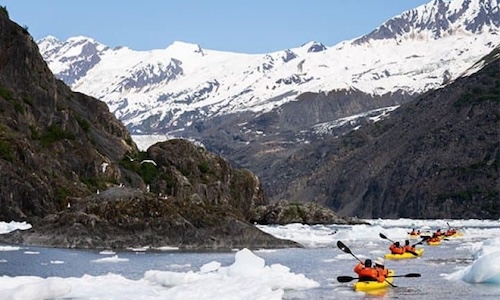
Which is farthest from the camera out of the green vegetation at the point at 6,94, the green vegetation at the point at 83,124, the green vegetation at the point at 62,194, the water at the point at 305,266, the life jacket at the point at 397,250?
the green vegetation at the point at 83,124

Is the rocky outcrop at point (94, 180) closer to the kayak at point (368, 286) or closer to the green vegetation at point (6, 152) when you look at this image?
the green vegetation at point (6, 152)

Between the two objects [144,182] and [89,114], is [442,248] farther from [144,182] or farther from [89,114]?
[89,114]

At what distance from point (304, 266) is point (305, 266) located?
58 millimetres

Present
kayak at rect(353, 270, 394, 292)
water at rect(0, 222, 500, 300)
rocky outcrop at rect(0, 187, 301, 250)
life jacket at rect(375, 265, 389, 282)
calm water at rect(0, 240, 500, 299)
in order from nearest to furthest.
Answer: calm water at rect(0, 240, 500, 299)
water at rect(0, 222, 500, 300)
kayak at rect(353, 270, 394, 292)
life jacket at rect(375, 265, 389, 282)
rocky outcrop at rect(0, 187, 301, 250)

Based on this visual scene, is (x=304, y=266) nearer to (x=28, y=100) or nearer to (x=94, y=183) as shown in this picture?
(x=94, y=183)

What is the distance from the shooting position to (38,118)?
357ft

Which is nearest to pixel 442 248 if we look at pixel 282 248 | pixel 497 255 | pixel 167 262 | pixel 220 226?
pixel 282 248

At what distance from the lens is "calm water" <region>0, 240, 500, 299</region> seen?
37219 mm

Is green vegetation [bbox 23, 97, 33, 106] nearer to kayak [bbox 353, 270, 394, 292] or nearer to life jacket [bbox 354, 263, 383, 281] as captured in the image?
life jacket [bbox 354, 263, 383, 281]

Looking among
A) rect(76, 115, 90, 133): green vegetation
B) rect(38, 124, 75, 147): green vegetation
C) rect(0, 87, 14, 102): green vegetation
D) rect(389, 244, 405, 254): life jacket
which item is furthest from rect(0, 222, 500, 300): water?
rect(76, 115, 90, 133): green vegetation

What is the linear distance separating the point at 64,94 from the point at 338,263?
82.8 metres

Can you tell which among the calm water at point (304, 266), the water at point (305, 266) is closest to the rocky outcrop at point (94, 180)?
the water at point (305, 266)

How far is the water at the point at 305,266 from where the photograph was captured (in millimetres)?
37344

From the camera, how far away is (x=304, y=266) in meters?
50.8
